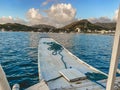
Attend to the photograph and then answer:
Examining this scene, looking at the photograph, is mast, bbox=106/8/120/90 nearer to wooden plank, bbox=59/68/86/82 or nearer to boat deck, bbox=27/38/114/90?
boat deck, bbox=27/38/114/90

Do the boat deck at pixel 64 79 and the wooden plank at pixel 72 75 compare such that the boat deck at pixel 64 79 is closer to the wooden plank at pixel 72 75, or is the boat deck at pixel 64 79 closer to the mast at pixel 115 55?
the wooden plank at pixel 72 75

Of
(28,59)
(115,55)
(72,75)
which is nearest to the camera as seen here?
(115,55)

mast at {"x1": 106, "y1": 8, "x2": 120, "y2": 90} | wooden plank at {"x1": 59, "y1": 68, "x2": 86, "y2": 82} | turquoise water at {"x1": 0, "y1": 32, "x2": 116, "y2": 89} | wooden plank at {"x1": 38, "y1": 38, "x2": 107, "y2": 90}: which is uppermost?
mast at {"x1": 106, "y1": 8, "x2": 120, "y2": 90}

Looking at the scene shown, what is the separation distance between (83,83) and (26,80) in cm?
426

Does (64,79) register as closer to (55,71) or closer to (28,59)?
(55,71)

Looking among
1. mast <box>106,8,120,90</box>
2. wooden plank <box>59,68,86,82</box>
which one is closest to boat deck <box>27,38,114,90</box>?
wooden plank <box>59,68,86,82</box>

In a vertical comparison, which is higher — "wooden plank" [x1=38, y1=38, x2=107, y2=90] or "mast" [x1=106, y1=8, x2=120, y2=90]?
"mast" [x1=106, y1=8, x2=120, y2=90]

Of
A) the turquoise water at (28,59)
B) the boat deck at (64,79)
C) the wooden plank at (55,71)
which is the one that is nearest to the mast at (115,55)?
the boat deck at (64,79)

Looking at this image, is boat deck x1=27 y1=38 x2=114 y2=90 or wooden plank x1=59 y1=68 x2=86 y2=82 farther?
wooden plank x1=59 y1=68 x2=86 y2=82

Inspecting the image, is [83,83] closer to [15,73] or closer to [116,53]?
[116,53]

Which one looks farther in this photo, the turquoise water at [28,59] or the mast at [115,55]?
the turquoise water at [28,59]

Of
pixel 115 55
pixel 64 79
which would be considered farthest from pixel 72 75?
pixel 115 55

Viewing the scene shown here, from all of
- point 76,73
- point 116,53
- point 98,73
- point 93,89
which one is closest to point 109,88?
point 116,53

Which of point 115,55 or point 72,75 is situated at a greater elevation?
point 115,55
